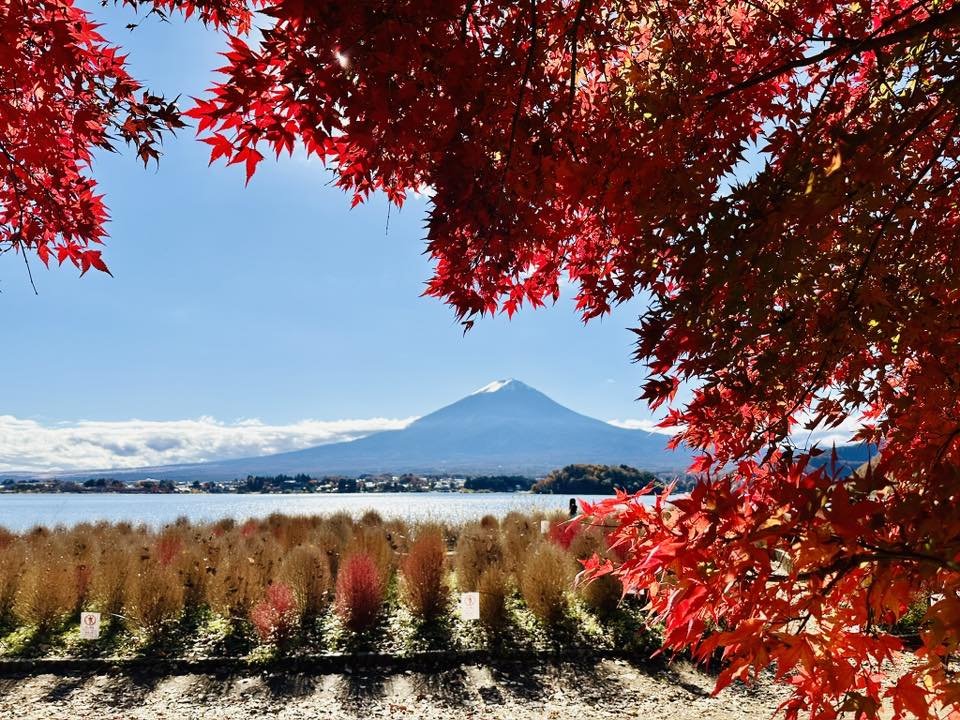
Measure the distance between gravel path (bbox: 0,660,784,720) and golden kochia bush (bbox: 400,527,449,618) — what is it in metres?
0.85

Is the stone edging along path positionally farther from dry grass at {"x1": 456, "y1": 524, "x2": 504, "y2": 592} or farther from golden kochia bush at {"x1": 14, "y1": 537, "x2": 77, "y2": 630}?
dry grass at {"x1": 456, "y1": 524, "x2": 504, "y2": 592}

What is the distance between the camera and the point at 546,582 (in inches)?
241


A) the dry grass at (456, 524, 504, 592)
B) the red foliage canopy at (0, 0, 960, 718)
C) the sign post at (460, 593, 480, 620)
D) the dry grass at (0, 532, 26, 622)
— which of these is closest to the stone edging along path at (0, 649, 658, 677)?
the sign post at (460, 593, 480, 620)

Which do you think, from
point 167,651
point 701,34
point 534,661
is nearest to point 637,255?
point 701,34

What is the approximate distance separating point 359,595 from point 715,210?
16.7ft

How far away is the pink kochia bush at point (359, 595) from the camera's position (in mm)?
5730

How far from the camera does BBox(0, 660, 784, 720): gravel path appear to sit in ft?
15.2

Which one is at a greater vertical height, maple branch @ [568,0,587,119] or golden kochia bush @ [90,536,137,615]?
maple branch @ [568,0,587,119]

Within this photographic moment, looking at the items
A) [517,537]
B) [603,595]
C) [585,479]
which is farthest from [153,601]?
[585,479]

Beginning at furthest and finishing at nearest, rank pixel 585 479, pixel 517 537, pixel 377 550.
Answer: pixel 585 479 → pixel 517 537 → pixel 377 550

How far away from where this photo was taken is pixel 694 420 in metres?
2.47

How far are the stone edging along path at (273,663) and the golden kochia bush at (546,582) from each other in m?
0.54

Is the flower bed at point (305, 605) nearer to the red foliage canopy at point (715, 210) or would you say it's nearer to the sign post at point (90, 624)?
the sign post at point (90, 624)

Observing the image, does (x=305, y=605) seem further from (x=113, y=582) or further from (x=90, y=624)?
(x=113, y=582)
